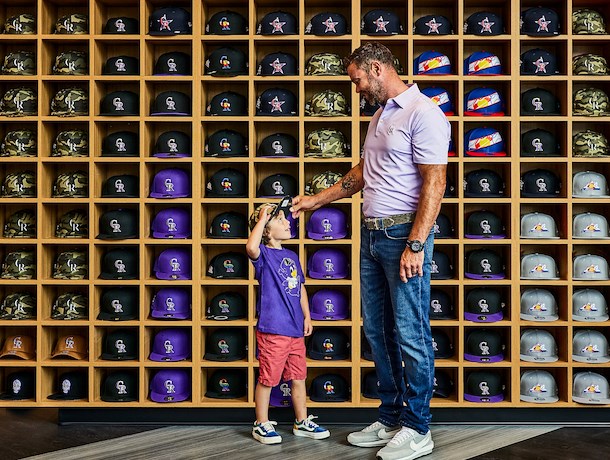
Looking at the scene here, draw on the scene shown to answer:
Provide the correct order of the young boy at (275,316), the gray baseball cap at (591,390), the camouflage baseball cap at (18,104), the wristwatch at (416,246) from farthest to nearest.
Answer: the camouflage baseball cap at (18,104)
the gray baseball cap at (591,390)
the young boy at (275,316)
the wristwatch at (416,246)

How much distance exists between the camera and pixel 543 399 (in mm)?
4285

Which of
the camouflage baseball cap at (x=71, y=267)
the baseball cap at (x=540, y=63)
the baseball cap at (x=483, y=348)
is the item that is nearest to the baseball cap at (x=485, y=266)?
the baseball cap at (x=483, y=348)

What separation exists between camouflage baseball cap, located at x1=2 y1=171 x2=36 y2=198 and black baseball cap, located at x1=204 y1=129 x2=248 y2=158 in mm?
1072

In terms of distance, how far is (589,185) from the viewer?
435 cm

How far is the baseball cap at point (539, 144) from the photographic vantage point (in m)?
Answer: 4.39

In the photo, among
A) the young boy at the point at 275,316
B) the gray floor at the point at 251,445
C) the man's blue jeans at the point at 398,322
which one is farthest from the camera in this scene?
the young boy at the point at 275,316

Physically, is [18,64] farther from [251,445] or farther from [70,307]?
[251,445]

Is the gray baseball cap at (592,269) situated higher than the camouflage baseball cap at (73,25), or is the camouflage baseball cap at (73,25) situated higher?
the camouflage baseball cap at (73,25)

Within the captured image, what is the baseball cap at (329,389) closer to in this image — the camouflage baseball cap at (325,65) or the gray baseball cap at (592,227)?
the gray baseball cap at (592,227)

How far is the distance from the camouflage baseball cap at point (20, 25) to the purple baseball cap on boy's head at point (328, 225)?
2.07 metres

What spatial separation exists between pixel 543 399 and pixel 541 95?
1790 millimetres

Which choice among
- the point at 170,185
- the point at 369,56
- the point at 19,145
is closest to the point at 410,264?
the point at 369,56

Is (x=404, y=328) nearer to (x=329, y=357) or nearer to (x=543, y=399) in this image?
(x=329, y=357)

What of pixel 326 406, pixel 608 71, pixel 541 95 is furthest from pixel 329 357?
pixel 608 71
